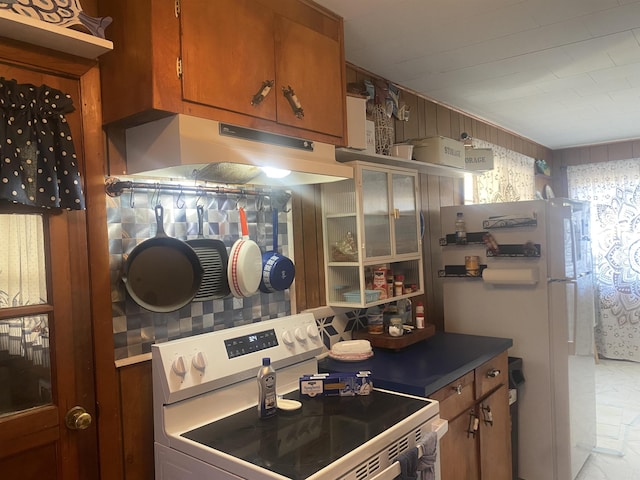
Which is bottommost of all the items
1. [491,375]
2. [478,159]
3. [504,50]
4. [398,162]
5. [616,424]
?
[616,424]

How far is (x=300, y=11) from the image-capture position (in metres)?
1.82

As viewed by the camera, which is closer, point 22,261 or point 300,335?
point 22,261

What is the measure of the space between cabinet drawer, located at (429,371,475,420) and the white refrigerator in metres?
0.75

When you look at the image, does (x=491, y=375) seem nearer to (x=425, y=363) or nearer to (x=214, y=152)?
(x=425, y=363)

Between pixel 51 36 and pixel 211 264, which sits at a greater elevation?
pixel 51 36

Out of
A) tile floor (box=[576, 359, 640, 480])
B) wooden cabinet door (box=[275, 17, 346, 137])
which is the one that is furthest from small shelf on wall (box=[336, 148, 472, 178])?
tile floor (box=[576, 359, 640, 480])

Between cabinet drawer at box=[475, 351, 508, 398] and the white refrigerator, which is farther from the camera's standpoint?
the white refrigerator

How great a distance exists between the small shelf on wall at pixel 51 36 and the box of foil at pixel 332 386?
126cm

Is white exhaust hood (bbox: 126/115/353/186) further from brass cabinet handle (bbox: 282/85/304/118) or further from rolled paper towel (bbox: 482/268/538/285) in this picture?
rolled paper towel (bbox: 482/268/538/285)

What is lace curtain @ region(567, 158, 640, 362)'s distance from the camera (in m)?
5.30

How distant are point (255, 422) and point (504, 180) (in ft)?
11.2

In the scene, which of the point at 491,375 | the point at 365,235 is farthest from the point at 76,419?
the point at 491,375

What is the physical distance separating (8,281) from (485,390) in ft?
6.63

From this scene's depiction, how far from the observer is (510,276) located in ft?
9.02
